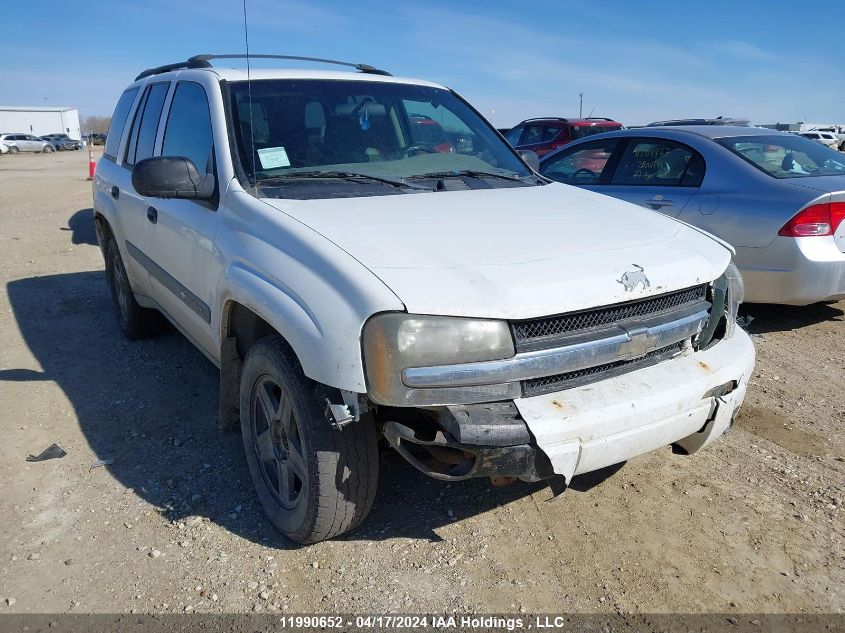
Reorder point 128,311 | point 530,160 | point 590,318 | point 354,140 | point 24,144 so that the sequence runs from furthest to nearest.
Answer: point 24,144 → point 128,311 → point 530,160 → point 354,140 → point 590,318

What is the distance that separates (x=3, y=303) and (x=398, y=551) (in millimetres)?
5466

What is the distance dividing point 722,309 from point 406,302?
152cm

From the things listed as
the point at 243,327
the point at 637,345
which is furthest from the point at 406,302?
the point at 243,327

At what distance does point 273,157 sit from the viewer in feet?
10.5

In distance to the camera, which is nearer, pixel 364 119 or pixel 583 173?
pixel 364 119

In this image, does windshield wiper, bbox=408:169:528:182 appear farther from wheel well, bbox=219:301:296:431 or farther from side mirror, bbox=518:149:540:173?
wheel well, bbox=219:301:296:431

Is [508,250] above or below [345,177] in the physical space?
below

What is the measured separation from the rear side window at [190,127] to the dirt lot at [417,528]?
1.50 metres

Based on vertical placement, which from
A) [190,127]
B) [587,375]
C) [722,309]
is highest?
[190,127]

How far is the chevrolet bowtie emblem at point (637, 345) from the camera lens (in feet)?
8.25

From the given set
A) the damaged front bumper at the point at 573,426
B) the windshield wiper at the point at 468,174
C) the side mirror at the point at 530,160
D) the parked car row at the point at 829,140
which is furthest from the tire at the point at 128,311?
the parked car row at the point at 829,140

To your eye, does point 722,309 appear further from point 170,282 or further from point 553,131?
point 553,131

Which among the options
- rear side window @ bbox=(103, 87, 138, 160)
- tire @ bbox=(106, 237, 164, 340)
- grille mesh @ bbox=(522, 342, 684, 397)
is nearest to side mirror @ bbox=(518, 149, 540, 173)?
grille mesh @ bbox=(522, 342, 684, 397)

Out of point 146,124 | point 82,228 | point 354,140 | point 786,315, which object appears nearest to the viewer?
point 354,140
